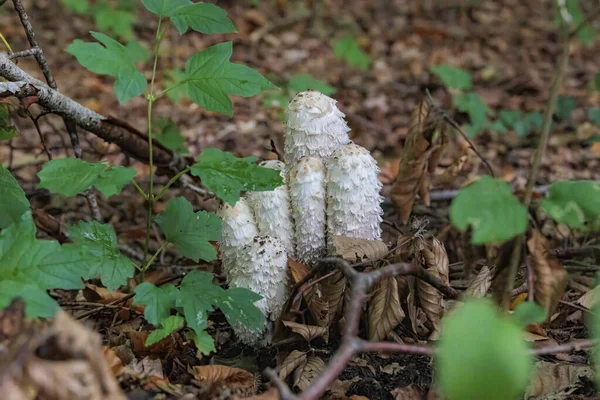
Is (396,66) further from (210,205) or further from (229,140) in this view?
(210,205)

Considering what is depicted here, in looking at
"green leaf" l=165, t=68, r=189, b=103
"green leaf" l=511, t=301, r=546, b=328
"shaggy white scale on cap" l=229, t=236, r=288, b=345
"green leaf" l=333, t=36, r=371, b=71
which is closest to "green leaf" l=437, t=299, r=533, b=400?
"green leaf" l=511, t=301, r=546, b=328

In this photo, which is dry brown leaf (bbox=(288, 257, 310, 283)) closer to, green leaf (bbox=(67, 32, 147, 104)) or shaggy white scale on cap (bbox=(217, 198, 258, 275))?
shaggy white scale on cap (bbox=(217, 198, 258, 275))

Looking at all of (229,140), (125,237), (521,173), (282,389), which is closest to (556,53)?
(521,173)

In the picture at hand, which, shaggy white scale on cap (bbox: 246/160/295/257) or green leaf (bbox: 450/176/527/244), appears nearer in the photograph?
green leaf (bbox: 450/176/527/244)

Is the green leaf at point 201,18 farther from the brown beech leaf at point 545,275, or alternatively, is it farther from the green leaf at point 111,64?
the brown beech leaf at point 545,275

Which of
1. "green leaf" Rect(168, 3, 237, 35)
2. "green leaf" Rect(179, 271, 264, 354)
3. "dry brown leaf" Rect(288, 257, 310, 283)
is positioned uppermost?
"green leaf" Rect(168, 3, 237, 35)

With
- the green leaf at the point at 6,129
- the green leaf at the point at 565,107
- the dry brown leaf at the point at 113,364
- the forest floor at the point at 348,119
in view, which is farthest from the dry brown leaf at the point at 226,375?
the green leaf at the point at 565,107
